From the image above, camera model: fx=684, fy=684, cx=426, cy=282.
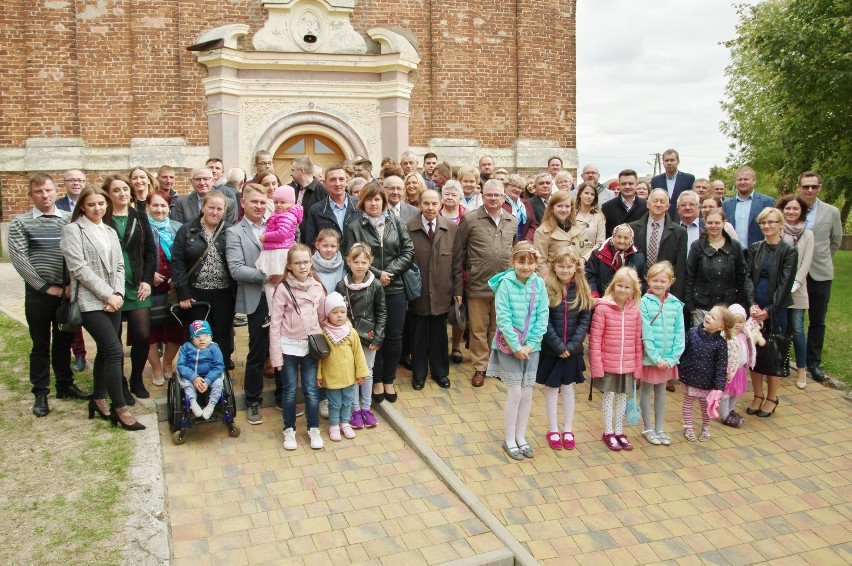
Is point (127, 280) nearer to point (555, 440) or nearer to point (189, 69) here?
point (555, 440)

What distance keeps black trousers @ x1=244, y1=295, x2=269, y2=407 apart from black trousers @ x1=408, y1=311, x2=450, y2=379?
4.60 ft

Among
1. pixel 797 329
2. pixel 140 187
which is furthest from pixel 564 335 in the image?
pixel 140 187

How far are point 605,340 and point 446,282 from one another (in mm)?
1627

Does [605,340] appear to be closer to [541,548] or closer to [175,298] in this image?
[541,548]

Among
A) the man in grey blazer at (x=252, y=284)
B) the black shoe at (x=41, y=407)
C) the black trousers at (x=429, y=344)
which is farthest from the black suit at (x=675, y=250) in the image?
the black shoe at (x=41, y=407)

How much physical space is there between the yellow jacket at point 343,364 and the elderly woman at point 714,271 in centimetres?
296

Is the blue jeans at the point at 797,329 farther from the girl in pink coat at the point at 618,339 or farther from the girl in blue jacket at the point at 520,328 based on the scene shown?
the girl in blue jacket at the point at 520,328

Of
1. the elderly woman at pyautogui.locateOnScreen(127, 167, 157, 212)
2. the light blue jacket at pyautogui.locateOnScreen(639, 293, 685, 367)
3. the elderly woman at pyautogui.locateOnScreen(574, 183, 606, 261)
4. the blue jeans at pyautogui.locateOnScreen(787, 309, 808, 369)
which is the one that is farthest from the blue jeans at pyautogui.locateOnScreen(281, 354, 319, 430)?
the blue jeans at pyautogui.locateOnScreen(787, 309, 808, 369)

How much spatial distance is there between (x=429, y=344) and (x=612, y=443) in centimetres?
192

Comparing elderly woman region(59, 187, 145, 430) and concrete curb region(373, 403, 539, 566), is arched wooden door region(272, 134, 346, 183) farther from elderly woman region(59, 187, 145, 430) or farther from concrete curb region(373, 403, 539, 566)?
concrete curb region(373, 403, 539, 566)

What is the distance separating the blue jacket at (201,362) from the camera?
522 cm

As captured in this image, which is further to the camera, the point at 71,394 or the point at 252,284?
the point at 71,394

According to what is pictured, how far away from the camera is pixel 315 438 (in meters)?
5.28

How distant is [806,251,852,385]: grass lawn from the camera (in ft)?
23.5
